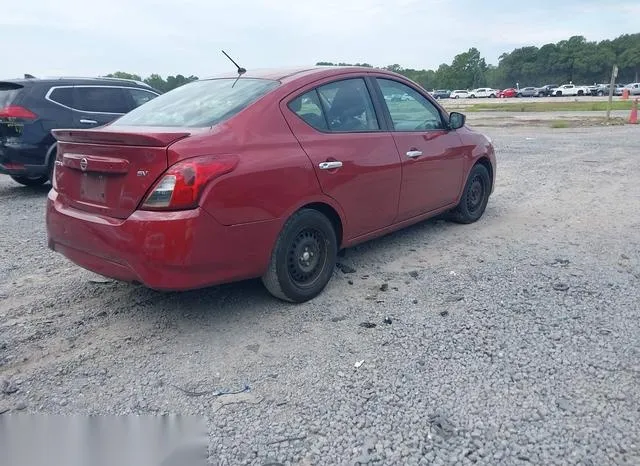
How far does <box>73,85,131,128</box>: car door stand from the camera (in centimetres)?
884

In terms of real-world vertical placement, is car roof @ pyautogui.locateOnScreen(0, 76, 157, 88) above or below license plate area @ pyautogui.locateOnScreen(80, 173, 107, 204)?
above

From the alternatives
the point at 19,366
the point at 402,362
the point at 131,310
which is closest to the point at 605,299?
the point at 402,362

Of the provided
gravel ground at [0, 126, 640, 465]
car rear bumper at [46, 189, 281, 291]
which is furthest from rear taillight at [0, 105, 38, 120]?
car rear bumper at [46, 189, 281, 291]

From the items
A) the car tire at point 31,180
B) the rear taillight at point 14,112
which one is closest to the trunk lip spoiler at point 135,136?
the rear taillight at point 14,112

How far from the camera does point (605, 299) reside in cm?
408

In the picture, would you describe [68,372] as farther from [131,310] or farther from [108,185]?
[108,185]

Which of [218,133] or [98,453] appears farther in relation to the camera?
[218,133]

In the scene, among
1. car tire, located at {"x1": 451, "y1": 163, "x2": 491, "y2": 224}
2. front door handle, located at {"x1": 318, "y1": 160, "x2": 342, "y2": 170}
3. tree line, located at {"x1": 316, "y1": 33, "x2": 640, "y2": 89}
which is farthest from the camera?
tree line, located at {"x1": 316, "y1": 33, "x2": 640, "y2": 89}

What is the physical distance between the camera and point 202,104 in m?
4.10

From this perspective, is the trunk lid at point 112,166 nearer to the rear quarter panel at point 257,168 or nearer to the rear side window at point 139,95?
the rear quarter panel at point 257,168

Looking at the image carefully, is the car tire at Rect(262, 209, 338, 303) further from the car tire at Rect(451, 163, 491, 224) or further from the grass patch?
the grass patch

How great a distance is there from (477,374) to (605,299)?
1.61 metres

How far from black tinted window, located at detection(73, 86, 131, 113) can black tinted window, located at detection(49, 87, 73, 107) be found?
0.08 metres

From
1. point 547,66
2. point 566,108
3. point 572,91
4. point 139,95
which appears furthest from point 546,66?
point 139,95
